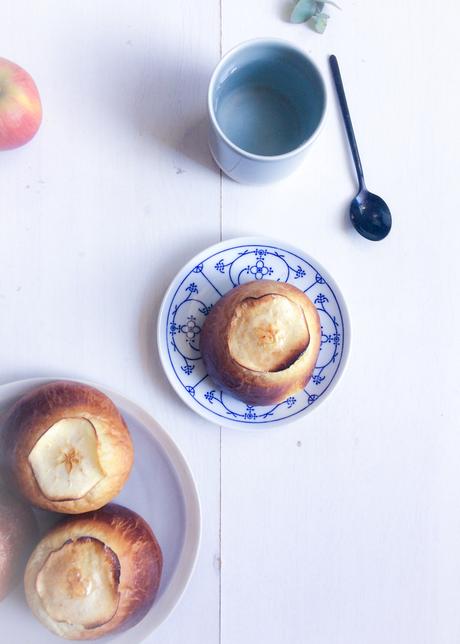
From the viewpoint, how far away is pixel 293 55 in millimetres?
634

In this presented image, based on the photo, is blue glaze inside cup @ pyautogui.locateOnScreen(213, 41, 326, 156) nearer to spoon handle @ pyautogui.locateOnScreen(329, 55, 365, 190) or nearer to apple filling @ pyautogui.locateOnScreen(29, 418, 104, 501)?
spoon handle @ pyautogui.locateOnScreen(329, 55, 365, 190)

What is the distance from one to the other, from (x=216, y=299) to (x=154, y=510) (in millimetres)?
224

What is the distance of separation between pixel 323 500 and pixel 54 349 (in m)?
0.33

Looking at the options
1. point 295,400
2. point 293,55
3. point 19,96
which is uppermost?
point 293,55

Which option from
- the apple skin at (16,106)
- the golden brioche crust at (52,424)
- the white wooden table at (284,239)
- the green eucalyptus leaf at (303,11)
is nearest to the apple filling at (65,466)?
the golden brioche crust at (52,424)

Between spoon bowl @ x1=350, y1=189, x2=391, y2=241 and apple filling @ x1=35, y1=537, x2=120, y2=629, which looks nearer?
apple filling @ x1=35, y1=537, x2=120, y2=629

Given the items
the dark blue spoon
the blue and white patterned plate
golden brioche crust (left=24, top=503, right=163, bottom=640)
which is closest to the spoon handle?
the dark blue spoon

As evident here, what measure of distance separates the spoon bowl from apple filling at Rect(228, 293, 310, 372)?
152 millimetres

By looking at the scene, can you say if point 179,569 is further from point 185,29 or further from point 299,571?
point 185,29

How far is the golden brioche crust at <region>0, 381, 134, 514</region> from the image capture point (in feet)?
1.94

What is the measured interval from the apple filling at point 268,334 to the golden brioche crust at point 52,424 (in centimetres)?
13

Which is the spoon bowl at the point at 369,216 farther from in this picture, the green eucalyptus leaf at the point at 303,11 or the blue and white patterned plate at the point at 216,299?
the green eucalyptus leaf at the point at 303,11

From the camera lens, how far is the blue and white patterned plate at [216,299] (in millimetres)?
672

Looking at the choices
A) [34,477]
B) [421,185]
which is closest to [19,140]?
[34,477]
